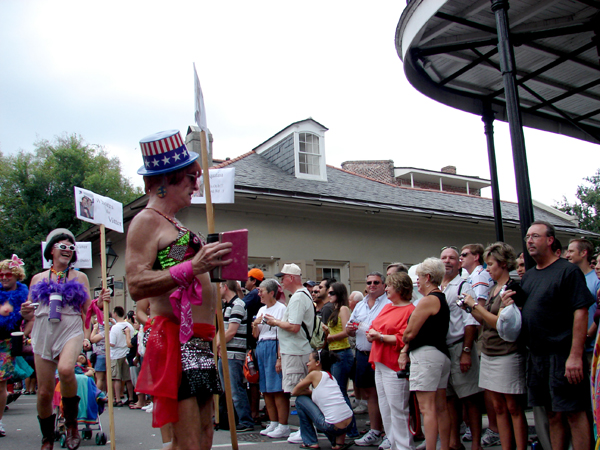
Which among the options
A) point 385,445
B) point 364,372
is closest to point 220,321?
point 385,445

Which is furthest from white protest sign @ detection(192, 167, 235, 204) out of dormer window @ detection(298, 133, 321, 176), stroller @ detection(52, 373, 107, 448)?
dormer window @ detection(298, 133, 321, 176)

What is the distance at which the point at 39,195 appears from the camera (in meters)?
32.6

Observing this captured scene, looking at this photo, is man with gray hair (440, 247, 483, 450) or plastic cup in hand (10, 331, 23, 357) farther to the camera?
plastic cup in hand (10, 331, 23, 357)

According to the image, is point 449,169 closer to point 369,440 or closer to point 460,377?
point 369,440

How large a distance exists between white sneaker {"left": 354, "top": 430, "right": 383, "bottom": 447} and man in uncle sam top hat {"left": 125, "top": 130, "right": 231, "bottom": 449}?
3.82 meters

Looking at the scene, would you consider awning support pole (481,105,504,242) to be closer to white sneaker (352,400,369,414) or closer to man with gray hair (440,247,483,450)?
man with gray hair (440,247,483,450)

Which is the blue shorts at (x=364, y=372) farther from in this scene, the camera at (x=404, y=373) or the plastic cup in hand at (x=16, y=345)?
the plastic cup in hand at (x=16, y=345)

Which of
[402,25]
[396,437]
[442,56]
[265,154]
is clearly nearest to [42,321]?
[396,437]

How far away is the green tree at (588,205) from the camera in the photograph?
3778 cm

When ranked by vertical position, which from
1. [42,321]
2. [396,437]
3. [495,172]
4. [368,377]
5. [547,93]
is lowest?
[396,437]

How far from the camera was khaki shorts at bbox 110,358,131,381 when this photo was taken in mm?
10688

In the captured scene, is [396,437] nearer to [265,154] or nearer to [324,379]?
[324,379]

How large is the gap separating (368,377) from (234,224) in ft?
24.1

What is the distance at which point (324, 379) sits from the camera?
5957 millimetres
